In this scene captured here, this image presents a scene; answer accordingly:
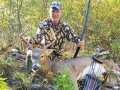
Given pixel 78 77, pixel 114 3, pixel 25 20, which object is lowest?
pixel 78 77

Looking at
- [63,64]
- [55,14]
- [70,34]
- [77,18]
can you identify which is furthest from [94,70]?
[77,18]

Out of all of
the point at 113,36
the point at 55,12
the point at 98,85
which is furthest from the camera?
the point at 113,36

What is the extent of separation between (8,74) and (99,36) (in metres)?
3.99

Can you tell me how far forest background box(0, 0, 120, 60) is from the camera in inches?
340

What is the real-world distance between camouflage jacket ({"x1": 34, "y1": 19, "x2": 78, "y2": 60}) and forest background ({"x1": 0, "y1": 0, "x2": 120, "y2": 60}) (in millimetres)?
1460

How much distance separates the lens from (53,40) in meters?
6.52

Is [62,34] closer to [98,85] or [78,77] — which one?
[78,77]

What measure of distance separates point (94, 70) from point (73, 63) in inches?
16.8

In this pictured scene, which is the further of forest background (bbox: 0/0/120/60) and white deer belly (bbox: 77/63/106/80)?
forest background (bbox: 0/0/120/60)

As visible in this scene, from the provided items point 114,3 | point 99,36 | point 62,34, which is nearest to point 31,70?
point 62,34

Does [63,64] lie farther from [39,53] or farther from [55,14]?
[55,14]

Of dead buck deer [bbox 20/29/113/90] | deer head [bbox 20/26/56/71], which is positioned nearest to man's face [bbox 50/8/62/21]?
deer head [bbox 20/26/56/71]

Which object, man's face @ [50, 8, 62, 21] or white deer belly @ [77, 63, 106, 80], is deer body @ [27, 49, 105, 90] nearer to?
white deer belly @ [77, 63, 106, 80]

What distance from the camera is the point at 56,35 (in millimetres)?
6746
